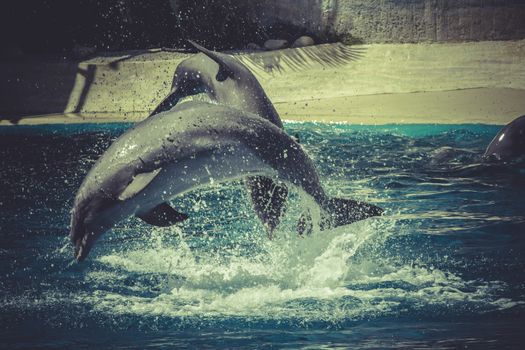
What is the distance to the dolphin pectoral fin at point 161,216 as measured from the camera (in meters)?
5.20

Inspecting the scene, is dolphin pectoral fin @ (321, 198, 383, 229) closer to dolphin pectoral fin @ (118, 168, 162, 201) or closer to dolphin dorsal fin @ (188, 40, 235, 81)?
dolphin dorsal fin @ (188, 40, 235, 81)

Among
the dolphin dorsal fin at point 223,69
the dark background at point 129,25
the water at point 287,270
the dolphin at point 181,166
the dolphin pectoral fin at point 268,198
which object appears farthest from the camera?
the dark background at point 129,25

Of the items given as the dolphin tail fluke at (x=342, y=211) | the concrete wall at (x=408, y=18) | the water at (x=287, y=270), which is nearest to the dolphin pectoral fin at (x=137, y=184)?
the water at (x=287, y=270)

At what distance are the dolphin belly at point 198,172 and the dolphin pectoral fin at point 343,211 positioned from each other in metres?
0.52

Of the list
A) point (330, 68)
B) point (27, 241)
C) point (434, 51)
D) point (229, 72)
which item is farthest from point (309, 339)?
point (434, 51)

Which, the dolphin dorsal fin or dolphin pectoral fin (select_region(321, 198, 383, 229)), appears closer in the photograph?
dolphin pectoral fin (select_region(321, 198, 383, 229))

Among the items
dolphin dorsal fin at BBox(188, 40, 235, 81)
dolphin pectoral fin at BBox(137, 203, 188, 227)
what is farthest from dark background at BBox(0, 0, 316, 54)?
dolphin pectoral fin at BBox(137, 203, 188, 227)

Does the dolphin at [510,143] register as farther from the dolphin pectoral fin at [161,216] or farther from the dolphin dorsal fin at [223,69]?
the dolphin pectoral fin at [161,216]

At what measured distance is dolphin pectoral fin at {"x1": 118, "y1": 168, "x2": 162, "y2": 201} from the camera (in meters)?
4.82

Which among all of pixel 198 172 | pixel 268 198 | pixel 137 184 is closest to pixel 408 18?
pixel 268 198

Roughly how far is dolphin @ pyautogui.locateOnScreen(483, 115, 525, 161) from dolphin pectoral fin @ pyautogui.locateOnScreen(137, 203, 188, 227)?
205 inches

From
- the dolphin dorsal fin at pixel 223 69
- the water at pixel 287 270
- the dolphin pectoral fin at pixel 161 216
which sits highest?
the dolphin dorsal fin at pixel 223 69

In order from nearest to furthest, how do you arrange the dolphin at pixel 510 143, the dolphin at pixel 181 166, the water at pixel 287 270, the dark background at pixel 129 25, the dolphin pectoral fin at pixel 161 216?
the dolphin at pixel 181 166
the water at pixel 287 270
the dolphin pectoral fin at pixel 161 216
the dolphin at pixel 510 143
the dark background at pixel 129 25

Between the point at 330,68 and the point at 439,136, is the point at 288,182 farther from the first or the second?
the point at 330,68
